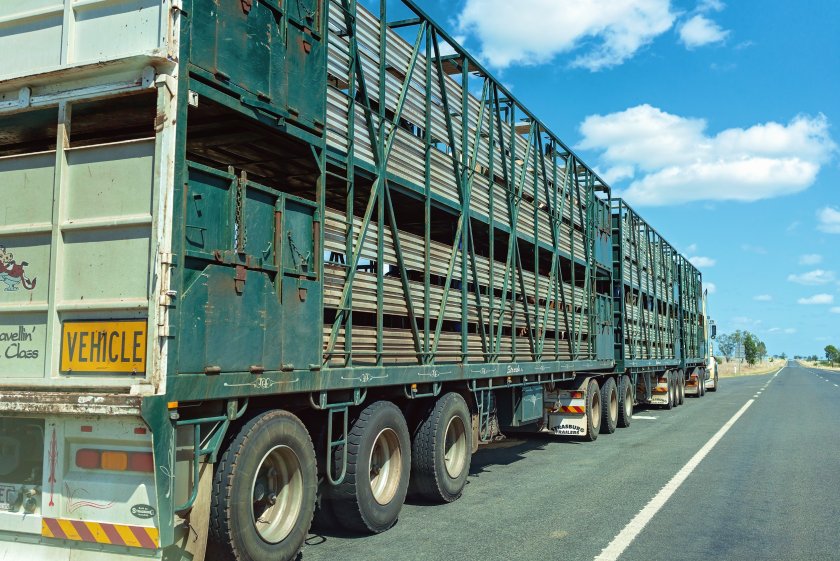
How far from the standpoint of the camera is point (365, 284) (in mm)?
6285

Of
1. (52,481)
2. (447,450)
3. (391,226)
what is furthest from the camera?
(447,450)

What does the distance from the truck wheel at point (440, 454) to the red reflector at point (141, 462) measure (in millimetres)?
3766

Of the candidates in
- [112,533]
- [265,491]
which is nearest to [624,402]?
[265,491]

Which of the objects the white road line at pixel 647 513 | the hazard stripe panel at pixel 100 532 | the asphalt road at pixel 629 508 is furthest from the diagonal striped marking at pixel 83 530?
the white road line at pixel 647 513

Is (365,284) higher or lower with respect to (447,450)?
higher

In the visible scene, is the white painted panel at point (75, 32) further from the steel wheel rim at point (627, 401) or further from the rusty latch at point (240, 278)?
the steel wheel rim at point (627, 401)

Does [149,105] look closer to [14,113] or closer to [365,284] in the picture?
[14,113]

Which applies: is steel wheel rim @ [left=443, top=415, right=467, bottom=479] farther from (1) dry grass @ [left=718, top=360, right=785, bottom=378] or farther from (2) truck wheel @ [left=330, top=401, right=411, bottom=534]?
(1) dry grass @ [left=718, top=360, right=785, bottom=378]

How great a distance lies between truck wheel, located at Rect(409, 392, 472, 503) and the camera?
289 inches

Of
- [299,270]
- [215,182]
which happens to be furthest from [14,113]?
[299,270]

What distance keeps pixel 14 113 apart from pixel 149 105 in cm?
87

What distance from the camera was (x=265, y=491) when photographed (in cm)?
504

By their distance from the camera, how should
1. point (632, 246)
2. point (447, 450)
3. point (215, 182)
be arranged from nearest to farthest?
point (215, 182)
point (447, 450)
point (632, 246)

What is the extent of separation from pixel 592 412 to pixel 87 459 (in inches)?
412
